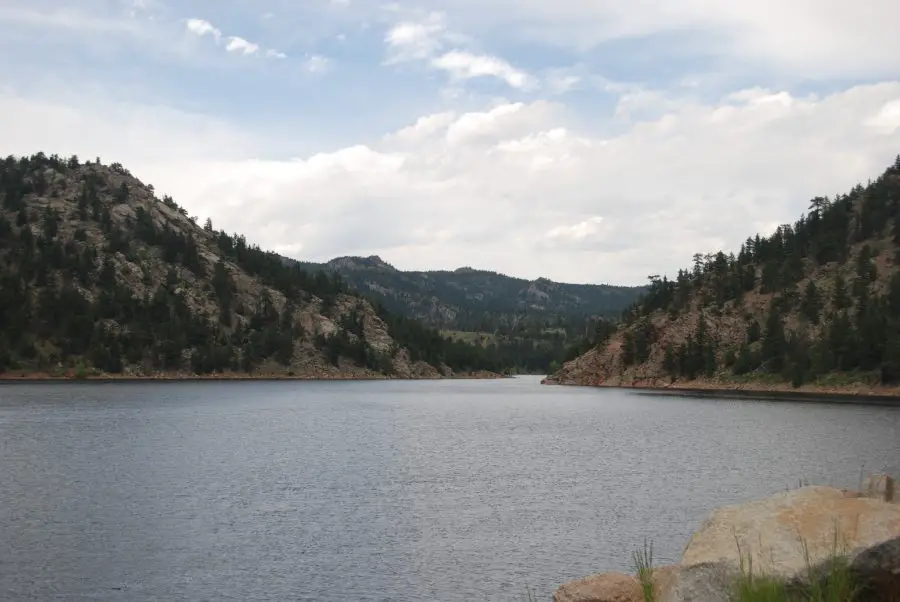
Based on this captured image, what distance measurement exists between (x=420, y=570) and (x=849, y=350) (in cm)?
17001

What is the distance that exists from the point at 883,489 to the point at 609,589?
25.3 feet

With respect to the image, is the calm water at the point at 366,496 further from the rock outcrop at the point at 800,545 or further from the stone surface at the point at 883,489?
the stone surface at the point at 883,489

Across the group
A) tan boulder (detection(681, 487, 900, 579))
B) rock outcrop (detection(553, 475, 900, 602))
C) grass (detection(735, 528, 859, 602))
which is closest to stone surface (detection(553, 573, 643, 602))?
rock outcrop (detection(553, 475, 900, 602))

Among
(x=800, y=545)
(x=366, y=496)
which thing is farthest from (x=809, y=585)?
(x=366, y=496)

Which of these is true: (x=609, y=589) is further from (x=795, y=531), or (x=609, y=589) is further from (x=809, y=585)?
(x=809, y=585)

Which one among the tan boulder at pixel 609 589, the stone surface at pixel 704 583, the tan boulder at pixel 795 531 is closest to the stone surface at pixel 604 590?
the tan boulder at pixel 609 589

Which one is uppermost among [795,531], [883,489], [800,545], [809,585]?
[883,489]

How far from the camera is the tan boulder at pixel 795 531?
58.2 ft

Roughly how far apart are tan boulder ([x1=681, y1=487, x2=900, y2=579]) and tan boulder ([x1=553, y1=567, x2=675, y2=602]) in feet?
8.27

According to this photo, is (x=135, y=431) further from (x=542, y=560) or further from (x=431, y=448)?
(x=542, y=560)

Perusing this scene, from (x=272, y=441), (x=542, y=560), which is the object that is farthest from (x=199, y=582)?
(x=272, y=441)

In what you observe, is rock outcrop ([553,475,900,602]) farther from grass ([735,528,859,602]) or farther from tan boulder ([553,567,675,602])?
tan boulder ([553,567,675,602])

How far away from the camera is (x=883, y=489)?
21094 millimetres

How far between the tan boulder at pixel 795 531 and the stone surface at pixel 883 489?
67cm
